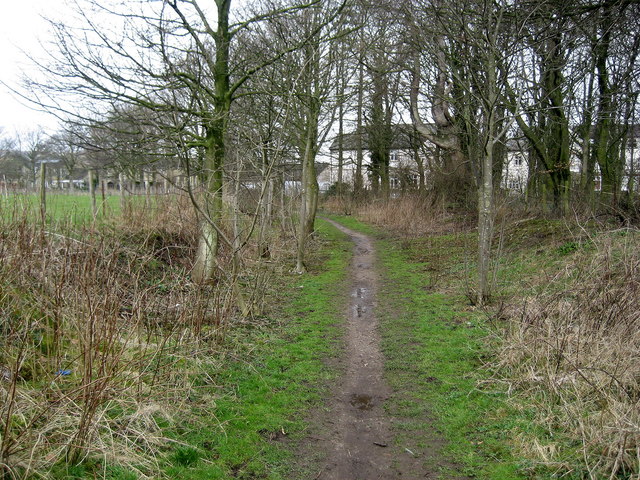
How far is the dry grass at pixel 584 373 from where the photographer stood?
12.2 feet

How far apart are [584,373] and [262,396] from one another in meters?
3.35

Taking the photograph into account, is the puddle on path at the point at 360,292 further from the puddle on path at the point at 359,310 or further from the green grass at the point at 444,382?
the puddle on path at the point at 359,310

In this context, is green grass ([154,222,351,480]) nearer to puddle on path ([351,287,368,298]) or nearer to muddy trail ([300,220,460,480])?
muddy trail ([300,220,460,480])

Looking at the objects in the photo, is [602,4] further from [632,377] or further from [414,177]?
[414,177]

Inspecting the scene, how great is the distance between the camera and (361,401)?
5449mm

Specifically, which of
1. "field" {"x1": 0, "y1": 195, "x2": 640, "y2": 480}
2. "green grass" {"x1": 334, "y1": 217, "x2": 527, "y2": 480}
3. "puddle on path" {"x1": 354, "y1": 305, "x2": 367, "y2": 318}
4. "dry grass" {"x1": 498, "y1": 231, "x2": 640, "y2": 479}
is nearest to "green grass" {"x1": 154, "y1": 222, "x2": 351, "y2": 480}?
"field" {"x1": 0, "y1": 195, "x2": 640, "y2": 480}

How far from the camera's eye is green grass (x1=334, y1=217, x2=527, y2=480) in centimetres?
432

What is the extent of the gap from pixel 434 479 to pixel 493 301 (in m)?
5.28

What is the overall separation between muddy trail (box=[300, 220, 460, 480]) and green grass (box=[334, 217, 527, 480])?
0.43ft

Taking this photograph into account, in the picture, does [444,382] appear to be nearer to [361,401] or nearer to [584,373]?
[361,401]

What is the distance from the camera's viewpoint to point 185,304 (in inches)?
241

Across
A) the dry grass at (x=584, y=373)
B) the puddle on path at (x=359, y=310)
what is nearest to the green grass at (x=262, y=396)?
the puddle on path at (x=359, y=310)

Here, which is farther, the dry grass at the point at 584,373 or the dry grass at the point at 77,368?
the dry grass at the point at 584,373

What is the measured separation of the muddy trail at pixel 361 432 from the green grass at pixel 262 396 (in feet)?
0.78
